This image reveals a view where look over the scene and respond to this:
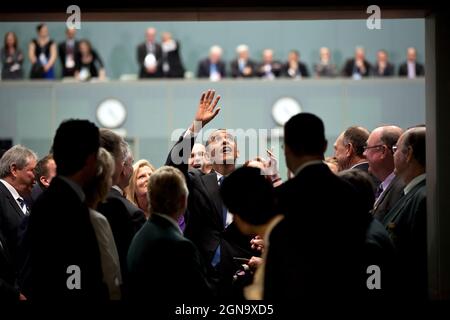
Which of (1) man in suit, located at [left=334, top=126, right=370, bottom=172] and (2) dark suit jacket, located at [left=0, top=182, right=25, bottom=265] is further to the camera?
(1) man in suit, located at [left=334, top=126, right=370, bottom=172]

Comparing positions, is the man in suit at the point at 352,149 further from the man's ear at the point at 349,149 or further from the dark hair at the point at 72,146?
the dark hair at the point at 72,146

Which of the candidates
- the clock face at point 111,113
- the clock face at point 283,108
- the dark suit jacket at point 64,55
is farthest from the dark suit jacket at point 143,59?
the clock face at point 283,108

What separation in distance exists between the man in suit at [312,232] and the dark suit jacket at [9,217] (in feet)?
6.87

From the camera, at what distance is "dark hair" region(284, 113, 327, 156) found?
3.30 metres

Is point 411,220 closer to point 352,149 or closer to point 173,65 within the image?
point 352,149

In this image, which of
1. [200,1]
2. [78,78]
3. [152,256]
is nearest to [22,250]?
[152,256]

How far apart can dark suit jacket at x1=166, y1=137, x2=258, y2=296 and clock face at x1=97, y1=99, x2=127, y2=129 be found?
6.74 metres

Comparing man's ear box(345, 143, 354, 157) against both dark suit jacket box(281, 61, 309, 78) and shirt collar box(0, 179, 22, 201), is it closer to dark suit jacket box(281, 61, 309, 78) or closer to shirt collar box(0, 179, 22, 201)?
shirt collar box(0, 179, 22, 201)

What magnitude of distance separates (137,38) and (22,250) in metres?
7.20

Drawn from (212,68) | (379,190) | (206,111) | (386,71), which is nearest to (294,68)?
(212,68)

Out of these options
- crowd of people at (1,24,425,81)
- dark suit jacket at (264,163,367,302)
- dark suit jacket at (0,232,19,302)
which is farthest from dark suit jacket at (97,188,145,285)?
crowd of people at (1,24,425,81)

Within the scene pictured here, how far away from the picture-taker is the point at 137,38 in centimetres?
1089

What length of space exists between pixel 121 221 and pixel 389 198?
5.12ft

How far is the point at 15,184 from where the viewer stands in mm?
5145
